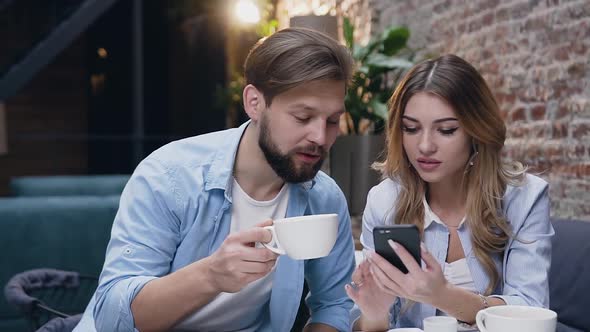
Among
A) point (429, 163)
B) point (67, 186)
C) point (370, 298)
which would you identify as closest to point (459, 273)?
point (429, 163)

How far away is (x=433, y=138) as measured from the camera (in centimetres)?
190

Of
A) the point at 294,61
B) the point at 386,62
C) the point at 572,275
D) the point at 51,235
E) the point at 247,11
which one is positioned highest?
the point at 247,11

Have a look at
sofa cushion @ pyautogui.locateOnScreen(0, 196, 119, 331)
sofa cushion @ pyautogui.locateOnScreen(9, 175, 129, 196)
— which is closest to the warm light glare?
sofa cushion @ pyautogui.locateOnScreen(9, 175, 129, 196)

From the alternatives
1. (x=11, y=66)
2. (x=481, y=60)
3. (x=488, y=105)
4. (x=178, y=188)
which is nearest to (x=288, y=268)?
(x=178, y=188)

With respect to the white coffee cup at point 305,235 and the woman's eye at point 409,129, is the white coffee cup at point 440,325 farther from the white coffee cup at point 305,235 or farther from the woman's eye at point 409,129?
the woman's eye at point 409,129

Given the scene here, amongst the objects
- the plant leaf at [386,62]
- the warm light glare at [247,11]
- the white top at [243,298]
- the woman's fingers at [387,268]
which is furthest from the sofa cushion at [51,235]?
the warm light glare at [247,11]

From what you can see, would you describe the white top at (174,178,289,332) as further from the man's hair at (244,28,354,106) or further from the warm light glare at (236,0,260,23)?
the warm light glare at (236,0,260,23)

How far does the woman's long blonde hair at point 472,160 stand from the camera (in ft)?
6.23

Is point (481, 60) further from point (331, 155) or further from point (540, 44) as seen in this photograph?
point (331, 155)

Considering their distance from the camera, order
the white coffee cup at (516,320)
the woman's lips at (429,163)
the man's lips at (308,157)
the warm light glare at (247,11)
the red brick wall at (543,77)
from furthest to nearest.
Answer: the warm light glare at (247,11)
the red brick wall at (543,77)
the woman's lips at (429,163)
the man's lips at (308,157)
the white coffee cup at (516,320)

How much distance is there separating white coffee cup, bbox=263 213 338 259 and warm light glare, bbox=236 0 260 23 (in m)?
5.53

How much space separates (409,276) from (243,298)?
1.45ft

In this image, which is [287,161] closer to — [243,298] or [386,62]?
[243,298]

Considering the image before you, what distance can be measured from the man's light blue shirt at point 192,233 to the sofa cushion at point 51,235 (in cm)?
200
